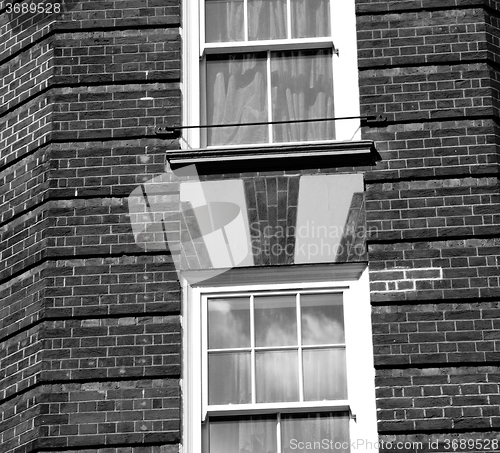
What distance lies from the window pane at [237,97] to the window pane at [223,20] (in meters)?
0.19

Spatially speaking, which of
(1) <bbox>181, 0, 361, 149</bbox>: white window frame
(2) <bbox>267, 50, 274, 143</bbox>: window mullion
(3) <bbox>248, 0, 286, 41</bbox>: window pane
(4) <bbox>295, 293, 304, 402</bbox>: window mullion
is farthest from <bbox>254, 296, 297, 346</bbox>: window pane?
(3) <bbox>248, 0, 286, 41</bbox>: window pane

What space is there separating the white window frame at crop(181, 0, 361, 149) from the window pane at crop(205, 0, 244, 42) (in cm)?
7

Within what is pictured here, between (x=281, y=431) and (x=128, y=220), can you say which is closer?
(x=281, y=431)

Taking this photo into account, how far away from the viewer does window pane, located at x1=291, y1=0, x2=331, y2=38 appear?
11.9m

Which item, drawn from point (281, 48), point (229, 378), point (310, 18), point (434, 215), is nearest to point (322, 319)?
point (229, 378)

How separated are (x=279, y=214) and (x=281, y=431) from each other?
71.3 inches

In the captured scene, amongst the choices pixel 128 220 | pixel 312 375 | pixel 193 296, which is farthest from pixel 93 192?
pixel 312 375

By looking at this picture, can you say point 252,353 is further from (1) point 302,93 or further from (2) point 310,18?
(2) point 310,18

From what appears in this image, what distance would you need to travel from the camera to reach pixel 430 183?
36.0ft

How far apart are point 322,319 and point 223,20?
120 inches

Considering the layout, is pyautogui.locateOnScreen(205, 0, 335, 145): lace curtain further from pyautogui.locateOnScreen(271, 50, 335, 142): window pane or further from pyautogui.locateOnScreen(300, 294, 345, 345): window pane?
pyautogui.locateOnScreen(300, 294, 345, 345): window pane

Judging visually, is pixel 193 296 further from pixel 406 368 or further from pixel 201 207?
pixel 406 368

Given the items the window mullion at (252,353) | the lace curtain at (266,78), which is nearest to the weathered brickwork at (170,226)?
the lace curtain at (266,78)

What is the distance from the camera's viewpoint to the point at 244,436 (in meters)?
10.3
